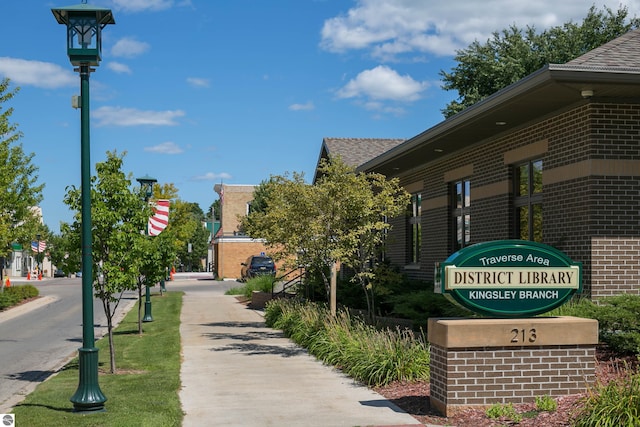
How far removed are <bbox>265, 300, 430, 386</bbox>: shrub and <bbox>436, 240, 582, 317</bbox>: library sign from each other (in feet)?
7.19

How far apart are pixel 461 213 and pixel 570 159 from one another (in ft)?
20.0

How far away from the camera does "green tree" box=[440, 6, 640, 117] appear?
3753 centimetres

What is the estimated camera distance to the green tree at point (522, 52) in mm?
37531

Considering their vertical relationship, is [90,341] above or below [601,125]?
below

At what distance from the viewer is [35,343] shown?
19.0 meters

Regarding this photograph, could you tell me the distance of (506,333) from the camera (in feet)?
29.1

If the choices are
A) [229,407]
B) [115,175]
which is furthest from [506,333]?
[115,175]

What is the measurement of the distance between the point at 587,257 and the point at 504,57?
27597 mm

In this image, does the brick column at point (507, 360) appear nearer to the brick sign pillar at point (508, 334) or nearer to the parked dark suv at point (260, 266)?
the brick sign pillar at point (508, 334)

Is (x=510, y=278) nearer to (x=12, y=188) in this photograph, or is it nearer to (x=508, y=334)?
(x=508, y=334)

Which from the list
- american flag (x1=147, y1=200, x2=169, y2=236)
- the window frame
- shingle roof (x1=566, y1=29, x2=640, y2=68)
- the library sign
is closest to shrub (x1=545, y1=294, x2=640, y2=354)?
the library sign

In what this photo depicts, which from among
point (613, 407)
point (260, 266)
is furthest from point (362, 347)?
point (260, 266)

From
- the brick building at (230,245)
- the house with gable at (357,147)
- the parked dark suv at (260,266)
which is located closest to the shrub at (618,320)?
the house with gable at (357,147)

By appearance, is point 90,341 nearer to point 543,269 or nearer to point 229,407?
point 229,407
